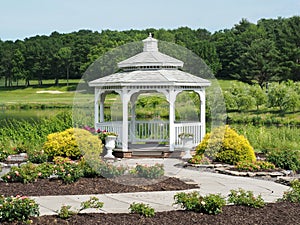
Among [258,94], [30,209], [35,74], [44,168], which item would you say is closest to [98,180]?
[44,168]

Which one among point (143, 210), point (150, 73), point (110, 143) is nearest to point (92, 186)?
point (143, 210)

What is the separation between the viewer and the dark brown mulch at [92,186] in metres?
7.90

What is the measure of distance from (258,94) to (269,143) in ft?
68.3

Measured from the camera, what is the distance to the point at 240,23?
61750 mm

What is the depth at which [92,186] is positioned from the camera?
330 inches

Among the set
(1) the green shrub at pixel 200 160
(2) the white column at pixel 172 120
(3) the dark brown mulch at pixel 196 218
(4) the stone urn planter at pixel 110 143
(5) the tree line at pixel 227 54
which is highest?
(5) the tree line at pixel 227 54

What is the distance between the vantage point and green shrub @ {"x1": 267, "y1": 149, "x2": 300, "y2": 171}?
11129 mm

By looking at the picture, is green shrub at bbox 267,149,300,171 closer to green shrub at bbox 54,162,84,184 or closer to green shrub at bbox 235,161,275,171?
green shrub at bbox 235,161,275,171

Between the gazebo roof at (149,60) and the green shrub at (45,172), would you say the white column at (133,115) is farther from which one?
the green shrub at (45,172)

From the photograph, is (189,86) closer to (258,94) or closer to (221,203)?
(221,203)

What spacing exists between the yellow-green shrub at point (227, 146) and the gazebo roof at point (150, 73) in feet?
6.01

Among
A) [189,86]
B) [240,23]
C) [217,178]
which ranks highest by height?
[240,23]

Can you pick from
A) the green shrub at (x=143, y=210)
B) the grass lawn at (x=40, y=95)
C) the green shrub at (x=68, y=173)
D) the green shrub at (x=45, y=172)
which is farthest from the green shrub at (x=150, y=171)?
the grass lawn at (x=40, y=95)

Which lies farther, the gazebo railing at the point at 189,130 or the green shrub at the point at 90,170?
the gazebo railing at the point at 189,130
